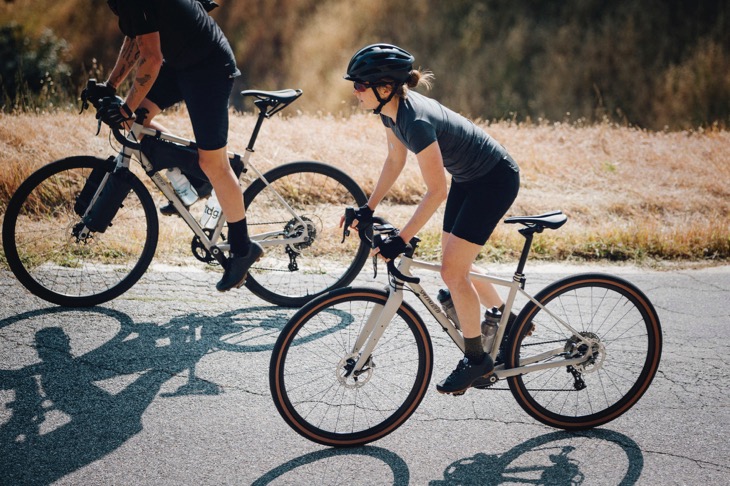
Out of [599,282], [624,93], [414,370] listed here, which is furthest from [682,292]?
[624,93]

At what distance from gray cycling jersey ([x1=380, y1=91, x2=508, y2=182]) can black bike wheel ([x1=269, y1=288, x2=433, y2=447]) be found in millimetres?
773

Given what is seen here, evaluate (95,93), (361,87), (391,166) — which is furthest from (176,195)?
(361,87)

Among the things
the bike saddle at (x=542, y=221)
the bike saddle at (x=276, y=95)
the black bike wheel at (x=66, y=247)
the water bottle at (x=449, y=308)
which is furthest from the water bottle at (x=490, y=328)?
the black bike wheel at (x=66, y=247)

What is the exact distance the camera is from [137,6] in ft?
14.3

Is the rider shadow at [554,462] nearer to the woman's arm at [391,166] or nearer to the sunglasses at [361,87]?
the woman's arm at [391,166]

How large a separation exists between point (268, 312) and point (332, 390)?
144cm

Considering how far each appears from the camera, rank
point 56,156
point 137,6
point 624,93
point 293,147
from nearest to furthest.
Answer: point 137,6, point 56,156, point 293,147, point 624,93

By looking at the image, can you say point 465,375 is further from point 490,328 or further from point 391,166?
point 391,166

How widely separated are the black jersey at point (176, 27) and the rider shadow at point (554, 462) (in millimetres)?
2884

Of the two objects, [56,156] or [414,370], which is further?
[56,156]

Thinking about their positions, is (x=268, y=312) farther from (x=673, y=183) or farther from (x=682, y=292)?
(x=673, y=183)

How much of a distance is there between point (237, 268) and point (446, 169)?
1.87m

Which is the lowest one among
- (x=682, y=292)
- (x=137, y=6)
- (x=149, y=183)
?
(x=682, y=292)

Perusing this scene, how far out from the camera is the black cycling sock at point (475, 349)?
3.65 metres
